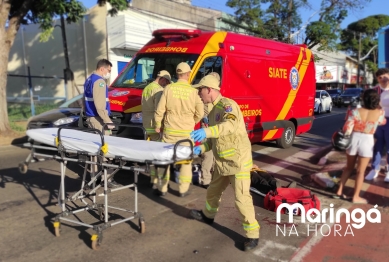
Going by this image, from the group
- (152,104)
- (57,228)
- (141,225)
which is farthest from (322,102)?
(57,228)

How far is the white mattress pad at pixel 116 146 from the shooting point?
355 centimetres

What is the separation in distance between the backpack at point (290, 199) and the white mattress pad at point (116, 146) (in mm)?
1878

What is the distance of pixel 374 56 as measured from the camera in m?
55.9

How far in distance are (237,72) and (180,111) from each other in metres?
2.55

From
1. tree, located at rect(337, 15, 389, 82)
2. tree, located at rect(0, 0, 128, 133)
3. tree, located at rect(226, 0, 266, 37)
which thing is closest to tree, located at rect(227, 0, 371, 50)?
tree, located at rect(226, 0, 266, 37)

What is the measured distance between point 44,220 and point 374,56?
59.9 m

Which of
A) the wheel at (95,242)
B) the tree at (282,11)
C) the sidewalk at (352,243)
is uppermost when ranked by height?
the tree at (282,11)

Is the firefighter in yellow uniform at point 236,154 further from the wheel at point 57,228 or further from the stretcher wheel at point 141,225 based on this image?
the wheel at point 57,228

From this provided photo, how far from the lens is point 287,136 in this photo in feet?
31.8

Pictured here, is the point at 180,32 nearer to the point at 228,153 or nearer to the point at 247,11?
the point at 228,153

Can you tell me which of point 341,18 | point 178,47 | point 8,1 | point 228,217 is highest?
point 341,18

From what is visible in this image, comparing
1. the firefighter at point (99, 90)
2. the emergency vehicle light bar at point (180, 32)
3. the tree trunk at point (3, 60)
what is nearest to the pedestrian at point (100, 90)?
the firefighter at point (99, 90)

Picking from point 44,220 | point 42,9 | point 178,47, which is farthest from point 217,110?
point 42,9

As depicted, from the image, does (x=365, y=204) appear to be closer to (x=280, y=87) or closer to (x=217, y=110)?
(x=217, y=110)
